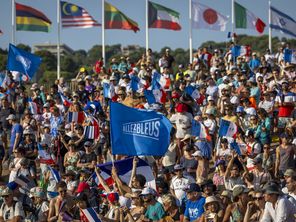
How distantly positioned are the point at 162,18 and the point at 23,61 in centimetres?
1285

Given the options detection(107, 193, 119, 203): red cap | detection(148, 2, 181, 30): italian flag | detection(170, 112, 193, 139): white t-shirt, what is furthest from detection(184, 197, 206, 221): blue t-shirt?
detection(148, 2, 181, 30): italian flag

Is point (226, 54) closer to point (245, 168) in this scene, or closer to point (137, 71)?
point (137, 71)

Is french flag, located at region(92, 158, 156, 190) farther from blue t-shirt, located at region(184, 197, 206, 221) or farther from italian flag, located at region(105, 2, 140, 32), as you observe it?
italian flag, located at region(105, 2, 140, 32)

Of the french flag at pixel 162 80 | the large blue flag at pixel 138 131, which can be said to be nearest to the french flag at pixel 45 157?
the large blue flag at pixel 138 131

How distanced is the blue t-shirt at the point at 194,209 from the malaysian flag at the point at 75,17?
22.6 meters

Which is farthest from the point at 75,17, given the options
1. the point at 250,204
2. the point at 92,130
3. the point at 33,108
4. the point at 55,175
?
the point at 250,204

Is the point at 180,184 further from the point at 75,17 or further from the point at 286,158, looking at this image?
the point at 75,17

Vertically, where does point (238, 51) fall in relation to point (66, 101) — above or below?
above

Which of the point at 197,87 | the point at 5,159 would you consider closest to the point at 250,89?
the point at 197,87

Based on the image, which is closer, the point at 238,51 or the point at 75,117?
the point at 75,117

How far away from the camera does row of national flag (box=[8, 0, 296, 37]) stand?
1391 inches

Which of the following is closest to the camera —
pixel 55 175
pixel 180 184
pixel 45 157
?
pixel 180 184

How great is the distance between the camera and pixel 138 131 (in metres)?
16.1

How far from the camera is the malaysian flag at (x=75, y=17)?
3644cm
